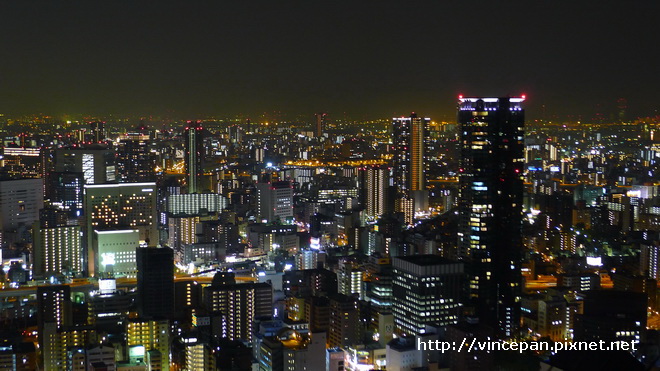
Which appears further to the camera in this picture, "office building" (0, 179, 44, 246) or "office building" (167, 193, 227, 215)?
"office building" (167, 193, 227, 215)

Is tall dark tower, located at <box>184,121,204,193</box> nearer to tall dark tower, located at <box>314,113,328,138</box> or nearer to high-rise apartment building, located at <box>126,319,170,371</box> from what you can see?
tall dark tower, located at <box>314,113,328,138</box>

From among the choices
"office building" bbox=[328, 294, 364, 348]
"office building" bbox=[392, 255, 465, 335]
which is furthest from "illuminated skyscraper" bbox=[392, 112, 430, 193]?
"office building" bbox=[328, 294, 364, 348]

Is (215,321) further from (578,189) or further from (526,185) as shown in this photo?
(578,189)

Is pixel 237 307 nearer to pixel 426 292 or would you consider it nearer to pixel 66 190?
pixel 426 292

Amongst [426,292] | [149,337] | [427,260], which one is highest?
[427,260]

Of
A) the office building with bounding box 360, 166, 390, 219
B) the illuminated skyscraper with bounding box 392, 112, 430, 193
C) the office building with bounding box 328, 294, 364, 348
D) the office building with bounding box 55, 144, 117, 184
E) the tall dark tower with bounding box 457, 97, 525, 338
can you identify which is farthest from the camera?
the office building with bounding box 55, 144, 117, 184

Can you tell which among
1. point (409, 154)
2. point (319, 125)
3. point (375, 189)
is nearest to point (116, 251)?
point (319, 125)

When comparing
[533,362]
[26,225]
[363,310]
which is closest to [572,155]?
[363,310]
